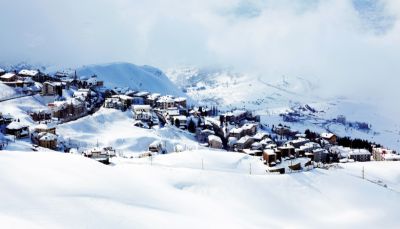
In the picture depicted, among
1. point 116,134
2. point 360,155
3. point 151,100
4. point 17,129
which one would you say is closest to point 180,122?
point 116,134

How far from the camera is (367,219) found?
3052 cm

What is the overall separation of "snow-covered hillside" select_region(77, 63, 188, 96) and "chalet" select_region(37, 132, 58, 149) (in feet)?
266

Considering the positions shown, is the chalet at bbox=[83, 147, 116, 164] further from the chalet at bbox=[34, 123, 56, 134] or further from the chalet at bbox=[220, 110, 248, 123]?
the chalet at bbox=[220, 110, 248, 123]

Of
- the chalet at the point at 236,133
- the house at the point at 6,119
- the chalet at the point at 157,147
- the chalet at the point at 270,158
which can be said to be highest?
the house at the point at 6,119

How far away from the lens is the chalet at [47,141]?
144ft

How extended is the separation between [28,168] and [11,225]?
1014 centimetres

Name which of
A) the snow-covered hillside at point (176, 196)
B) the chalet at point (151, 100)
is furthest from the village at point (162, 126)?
the snow-covered hillside at point (176, 196)

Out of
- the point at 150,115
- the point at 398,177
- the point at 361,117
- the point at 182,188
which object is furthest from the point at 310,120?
the point at 182,188

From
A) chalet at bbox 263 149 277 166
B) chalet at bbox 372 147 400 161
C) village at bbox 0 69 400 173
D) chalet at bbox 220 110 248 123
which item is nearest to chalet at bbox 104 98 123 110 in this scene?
village at bbox 0 69 400 173

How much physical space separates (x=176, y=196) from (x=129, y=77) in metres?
113

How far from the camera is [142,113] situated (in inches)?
2384

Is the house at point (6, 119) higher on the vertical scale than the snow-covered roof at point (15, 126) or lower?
higher

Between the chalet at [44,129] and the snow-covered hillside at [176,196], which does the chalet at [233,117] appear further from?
the snow-covered hillside at [176,196]

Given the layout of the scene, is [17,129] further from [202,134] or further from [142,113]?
[202,134]
